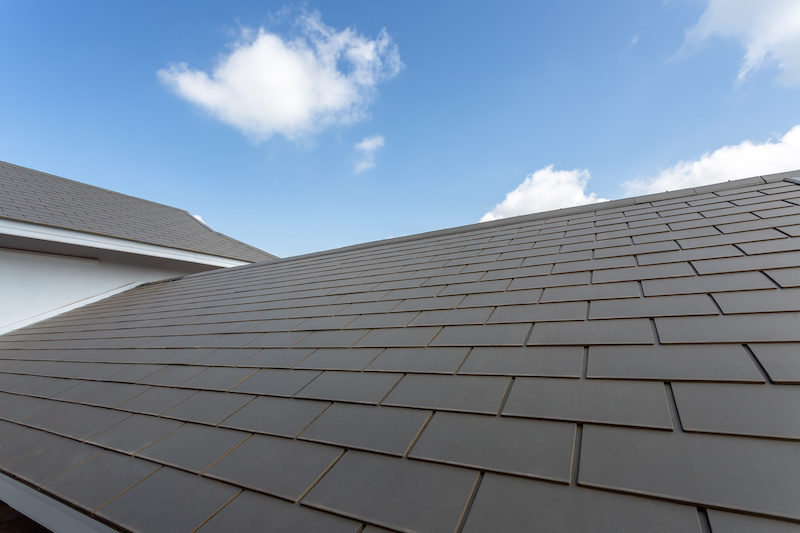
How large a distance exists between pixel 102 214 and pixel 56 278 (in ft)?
5.90

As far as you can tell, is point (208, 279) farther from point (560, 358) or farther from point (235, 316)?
point (560, 358)

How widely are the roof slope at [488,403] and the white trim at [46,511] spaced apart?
0.19 feet

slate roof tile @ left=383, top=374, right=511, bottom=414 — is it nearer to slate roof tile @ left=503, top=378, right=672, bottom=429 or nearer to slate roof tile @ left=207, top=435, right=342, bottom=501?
slate roof tile @ left=503, top=378, right=672, bottom=429

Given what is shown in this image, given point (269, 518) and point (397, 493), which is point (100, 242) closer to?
point (269, 518)

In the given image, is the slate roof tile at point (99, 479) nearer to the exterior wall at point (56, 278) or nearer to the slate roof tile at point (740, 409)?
the slate roof tile at point (740, 409)

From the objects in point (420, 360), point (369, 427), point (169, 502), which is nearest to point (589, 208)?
point (420, 360)

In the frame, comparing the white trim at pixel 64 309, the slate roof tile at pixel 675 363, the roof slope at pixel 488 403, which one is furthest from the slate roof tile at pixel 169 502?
the white trim at pixel 64 309

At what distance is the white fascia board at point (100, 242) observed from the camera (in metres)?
5.65

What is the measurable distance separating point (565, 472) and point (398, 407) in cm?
75

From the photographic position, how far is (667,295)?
6.25 feet

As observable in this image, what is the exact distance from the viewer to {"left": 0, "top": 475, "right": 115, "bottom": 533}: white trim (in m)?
1.40

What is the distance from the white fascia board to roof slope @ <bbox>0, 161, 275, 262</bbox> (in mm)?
86

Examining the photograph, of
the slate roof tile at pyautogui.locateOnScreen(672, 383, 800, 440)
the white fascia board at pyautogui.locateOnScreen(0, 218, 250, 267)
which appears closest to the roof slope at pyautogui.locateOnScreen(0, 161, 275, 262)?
the white fascia board at pyautogui.locateOnScreen(0, 218, 250, 267)

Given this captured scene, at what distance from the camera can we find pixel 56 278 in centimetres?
686
